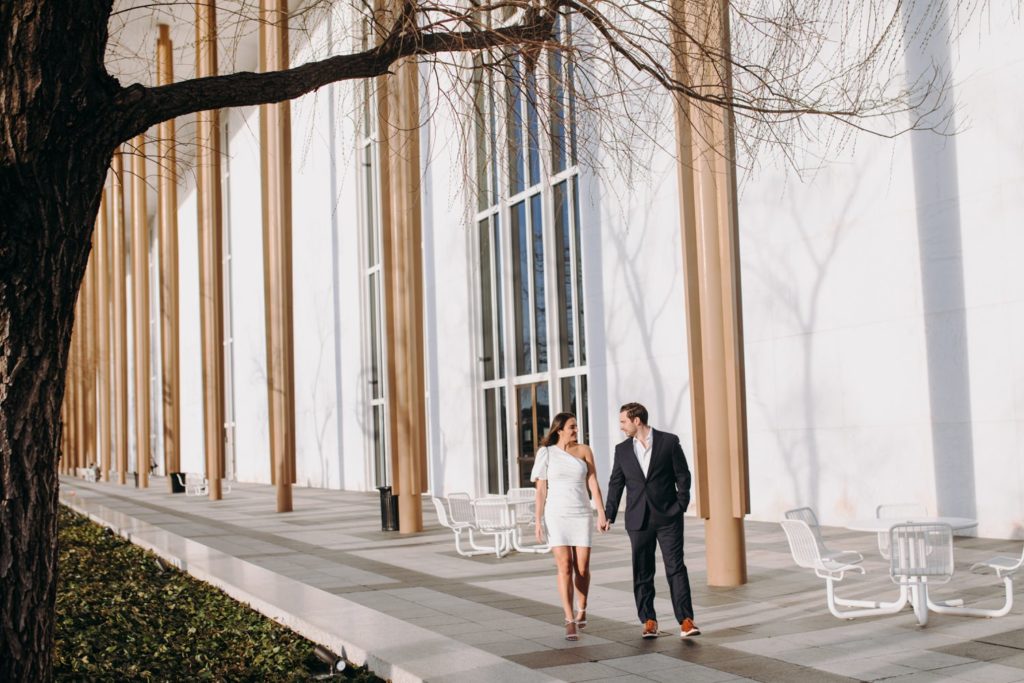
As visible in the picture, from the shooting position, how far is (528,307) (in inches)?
855

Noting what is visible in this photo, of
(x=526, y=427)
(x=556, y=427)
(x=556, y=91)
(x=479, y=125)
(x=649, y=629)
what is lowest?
(x=649, y=629)

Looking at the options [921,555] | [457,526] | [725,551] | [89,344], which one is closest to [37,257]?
[921,555]

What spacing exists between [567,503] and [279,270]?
47.6 ft

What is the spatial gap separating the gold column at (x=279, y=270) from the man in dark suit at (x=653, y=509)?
13755 millimetres

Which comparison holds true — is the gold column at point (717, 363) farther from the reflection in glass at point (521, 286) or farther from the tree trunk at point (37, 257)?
the reflection in glass at point (521, 286)

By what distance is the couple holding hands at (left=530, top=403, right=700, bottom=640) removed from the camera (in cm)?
706

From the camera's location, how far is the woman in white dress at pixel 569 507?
7.19 m

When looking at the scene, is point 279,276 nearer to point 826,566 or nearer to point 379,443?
point 379,443

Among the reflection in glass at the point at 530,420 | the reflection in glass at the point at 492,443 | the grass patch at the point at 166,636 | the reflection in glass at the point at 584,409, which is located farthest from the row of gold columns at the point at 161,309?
the reflection in glass at the point at 584,409

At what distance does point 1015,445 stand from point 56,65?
35.9 ft

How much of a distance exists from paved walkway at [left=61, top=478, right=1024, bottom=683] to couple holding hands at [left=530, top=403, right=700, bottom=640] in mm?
318

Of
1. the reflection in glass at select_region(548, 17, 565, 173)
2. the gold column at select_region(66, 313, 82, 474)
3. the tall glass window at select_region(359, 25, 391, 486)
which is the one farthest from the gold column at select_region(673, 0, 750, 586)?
the gold column at select_region(66, 313, 82, 474)

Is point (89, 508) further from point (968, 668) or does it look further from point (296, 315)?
point (968, 668)

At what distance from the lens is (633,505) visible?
23.5 ft
